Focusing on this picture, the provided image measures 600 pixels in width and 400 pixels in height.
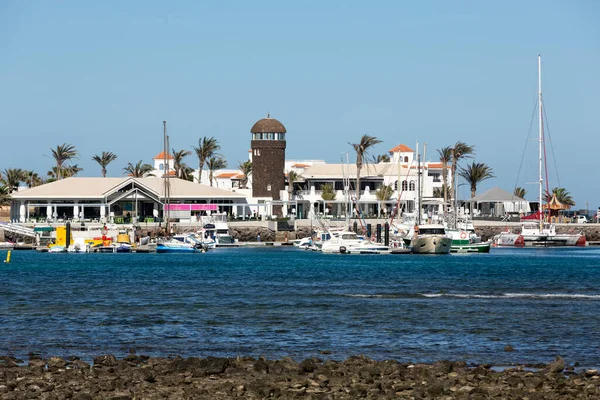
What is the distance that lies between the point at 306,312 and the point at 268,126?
9319 centimetres

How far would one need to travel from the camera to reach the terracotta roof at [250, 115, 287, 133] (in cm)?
12988

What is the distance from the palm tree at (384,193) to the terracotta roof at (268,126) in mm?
14615

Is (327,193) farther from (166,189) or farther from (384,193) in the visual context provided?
(166,189)

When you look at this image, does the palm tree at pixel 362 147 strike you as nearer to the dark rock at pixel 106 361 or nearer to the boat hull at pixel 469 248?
the boat hull at pixel 469 248

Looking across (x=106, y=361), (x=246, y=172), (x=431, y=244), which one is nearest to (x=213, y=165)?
(x=246, y=172)

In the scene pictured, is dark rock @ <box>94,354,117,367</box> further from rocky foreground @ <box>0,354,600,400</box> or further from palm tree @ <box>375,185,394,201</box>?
palm tree @ <box>375,185,394,201</box>

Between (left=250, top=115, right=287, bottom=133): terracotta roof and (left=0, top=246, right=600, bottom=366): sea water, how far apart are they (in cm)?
5895

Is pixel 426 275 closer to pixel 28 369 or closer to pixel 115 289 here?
pixel 115 289

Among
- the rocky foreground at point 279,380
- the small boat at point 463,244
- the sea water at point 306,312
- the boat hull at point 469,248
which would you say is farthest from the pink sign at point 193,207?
the rocky foreground at point 279,380

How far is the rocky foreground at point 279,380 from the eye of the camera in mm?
20109

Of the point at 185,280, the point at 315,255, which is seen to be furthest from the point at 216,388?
the point at 315,255

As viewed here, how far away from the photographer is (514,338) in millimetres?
30094

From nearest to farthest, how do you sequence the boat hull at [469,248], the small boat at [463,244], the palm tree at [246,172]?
the small boat at [463,244], the boat hull at [469,248], the palm tree at [246,172]

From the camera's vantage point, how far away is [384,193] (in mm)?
130500
